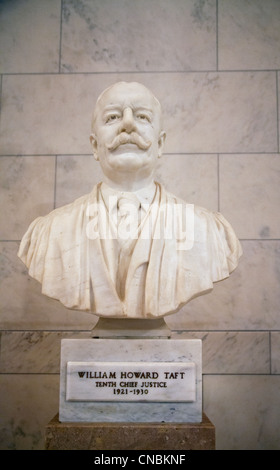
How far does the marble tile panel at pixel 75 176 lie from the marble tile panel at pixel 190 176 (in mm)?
502

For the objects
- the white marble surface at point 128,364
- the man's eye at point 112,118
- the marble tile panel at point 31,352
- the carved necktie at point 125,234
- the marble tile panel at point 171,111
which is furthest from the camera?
the marble tile panel at point 171,111

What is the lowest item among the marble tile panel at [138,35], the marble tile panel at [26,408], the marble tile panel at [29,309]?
the marble tile panel at [26,408]

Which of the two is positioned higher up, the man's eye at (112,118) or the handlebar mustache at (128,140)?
the man's eye at (112,118)

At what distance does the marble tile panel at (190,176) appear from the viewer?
4266 millimetres

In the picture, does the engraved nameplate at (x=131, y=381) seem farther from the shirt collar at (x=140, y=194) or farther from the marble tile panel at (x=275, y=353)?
the marble tile panel at (x=275, y=353)

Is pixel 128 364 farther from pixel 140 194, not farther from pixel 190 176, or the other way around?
pixel 190 176

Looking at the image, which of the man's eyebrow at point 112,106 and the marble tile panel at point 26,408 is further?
the marble tile panel at point 26,408

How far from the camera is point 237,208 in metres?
4.23

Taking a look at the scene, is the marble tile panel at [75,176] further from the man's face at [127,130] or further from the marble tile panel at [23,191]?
the man's face at [127,130]

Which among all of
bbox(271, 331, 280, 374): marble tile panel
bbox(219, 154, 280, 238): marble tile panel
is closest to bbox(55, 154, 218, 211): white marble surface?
bbox(219, 154, 280, 238): marble tile panel

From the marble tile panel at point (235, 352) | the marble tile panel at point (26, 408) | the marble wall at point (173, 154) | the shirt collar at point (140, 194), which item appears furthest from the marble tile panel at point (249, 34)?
the marble tile panel at point (26, 408)

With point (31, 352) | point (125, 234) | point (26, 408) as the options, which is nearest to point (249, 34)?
point (125, 234)

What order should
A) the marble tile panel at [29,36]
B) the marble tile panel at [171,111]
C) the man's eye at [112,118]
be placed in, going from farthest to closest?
1. the marble tile panel at [29,36]
2. the marble tile panel at [171,111]
3. the man's eye at [112,118]

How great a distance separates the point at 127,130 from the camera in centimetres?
296
